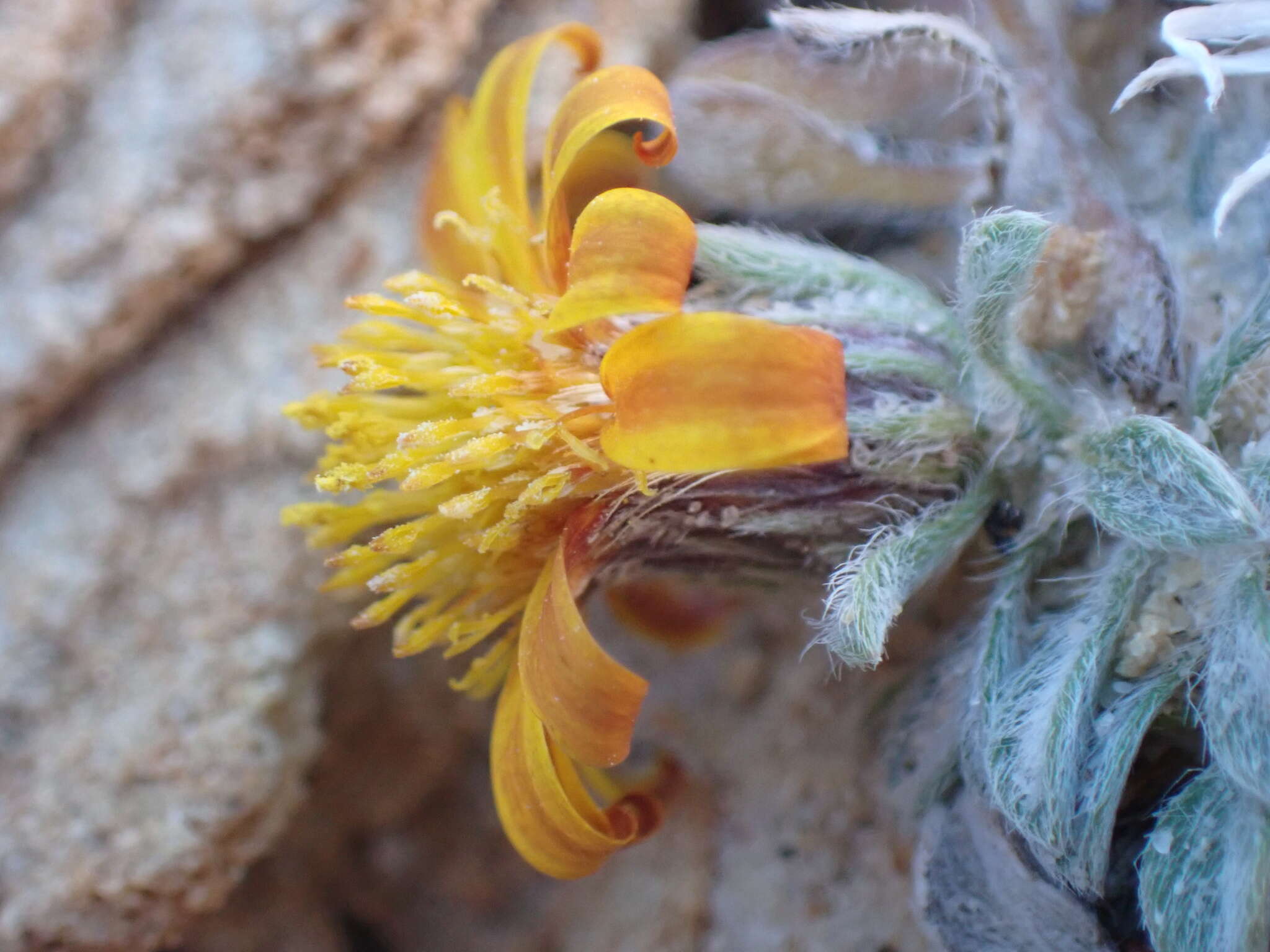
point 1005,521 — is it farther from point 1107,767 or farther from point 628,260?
point 628,260

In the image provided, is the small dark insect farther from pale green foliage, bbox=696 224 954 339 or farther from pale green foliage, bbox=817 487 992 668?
pale green foliage, bbox=696 224 954 339

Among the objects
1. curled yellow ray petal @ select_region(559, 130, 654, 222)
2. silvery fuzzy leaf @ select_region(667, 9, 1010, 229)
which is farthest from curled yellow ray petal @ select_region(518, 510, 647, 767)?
silvery fuzzy leaf @ select_region(667, 9, 1010, 229)

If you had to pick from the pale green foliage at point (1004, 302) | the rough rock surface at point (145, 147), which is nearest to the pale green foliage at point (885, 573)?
the pale green foliage at point (1004, 302)

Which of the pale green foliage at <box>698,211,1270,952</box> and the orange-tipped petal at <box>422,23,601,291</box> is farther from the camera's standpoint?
the orange-tipped petal at <box>422,23,601,291</box>

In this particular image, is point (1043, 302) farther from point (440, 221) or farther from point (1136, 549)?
point (440, 221)

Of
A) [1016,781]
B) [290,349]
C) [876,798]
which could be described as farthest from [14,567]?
[1016,781]

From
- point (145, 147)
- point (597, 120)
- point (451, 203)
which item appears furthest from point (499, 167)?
point (145, 147)

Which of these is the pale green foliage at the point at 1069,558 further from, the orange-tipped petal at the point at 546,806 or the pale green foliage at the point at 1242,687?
the orange-tipped petal at the point at 546,806
